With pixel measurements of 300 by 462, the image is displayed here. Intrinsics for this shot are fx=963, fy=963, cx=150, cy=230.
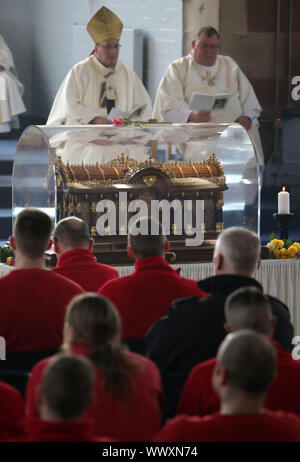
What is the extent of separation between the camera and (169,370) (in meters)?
3.80

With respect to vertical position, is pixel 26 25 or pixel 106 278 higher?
pixel 26 25

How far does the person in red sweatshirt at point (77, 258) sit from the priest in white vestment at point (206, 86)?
4228 millimetres

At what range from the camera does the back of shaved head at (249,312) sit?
10.9 feet

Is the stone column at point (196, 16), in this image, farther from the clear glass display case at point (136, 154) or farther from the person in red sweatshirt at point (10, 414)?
the person in red sweatshirt at point (10, 414)

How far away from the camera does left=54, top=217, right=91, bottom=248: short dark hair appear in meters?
5.25

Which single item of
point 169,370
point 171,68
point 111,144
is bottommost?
point 169,370

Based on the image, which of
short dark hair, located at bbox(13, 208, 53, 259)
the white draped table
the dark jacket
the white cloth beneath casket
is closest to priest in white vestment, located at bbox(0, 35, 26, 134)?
the white cloth beneath casket

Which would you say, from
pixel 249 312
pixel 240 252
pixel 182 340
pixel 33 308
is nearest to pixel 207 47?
pixel 240 252

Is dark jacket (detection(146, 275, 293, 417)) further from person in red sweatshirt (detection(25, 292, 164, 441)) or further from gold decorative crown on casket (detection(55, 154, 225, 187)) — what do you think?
gold decorative crown on casket (detection(55, 154, 225, 187))

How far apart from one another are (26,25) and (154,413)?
13.1 meters

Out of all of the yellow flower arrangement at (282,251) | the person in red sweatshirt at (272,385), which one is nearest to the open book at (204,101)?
the yellow flower arrangement at (282,251)

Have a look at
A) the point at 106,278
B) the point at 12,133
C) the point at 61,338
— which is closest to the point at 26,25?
the point at 12,133
